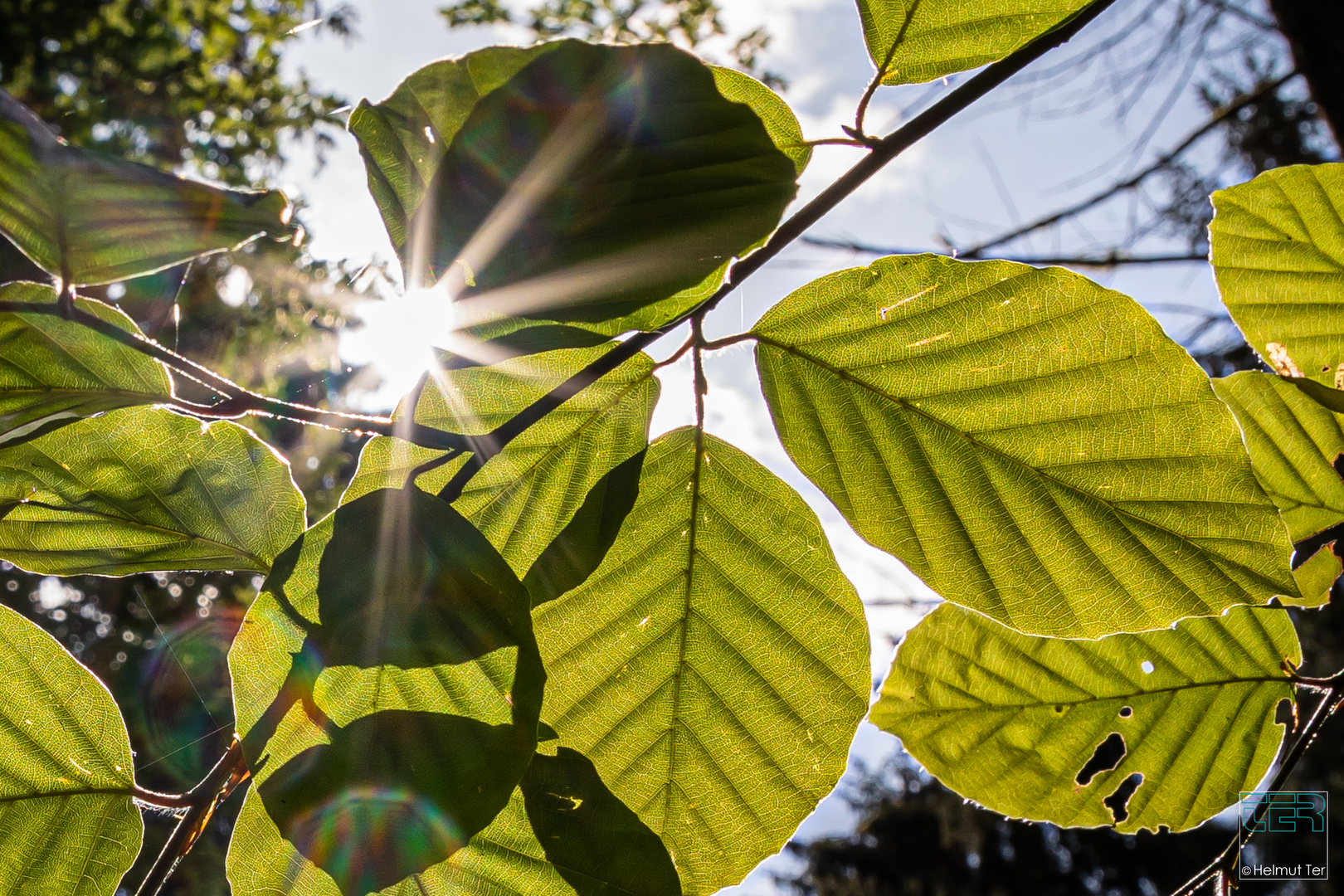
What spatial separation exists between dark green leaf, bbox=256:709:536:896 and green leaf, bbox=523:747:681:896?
71 millimetres

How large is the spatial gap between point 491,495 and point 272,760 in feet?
0.56

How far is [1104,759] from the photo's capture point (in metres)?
0.79

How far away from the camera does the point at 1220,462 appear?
448 mm

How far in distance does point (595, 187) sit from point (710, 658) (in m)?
0.30

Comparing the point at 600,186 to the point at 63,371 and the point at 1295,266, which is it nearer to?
the point at 63,371

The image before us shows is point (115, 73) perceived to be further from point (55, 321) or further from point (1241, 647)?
point (1241, 647)

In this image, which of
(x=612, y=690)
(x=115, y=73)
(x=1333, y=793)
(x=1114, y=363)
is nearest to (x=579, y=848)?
(x=612, y=690)

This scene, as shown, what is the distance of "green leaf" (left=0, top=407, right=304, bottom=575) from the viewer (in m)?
0.51

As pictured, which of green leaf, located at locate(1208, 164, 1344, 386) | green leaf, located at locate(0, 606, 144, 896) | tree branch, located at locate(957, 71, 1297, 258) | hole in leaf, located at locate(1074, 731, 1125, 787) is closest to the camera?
green leaf, located at locate(0, 606, 144, 896)

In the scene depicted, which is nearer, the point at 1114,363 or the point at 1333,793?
the point at 1114,363

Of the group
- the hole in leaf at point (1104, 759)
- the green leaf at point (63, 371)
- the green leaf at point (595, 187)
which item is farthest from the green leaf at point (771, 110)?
the hole in leaf at point (1104, 759)

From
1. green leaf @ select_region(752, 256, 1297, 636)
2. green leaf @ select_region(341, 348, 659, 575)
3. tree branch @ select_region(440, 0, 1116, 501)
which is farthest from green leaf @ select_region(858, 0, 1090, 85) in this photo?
green leaf @ select_region(341, 348, 659, 575)

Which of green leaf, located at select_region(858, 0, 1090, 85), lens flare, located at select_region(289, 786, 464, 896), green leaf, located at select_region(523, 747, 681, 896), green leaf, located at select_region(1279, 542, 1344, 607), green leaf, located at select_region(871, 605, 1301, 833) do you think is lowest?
green leaf, located at select_region(871, 605, 1301, 833)

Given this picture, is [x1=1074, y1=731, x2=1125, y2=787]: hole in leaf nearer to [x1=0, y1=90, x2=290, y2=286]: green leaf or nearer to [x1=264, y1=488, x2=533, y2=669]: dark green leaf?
[x1=264, y1=488, x2=533, y2=669]: dark green leaf
